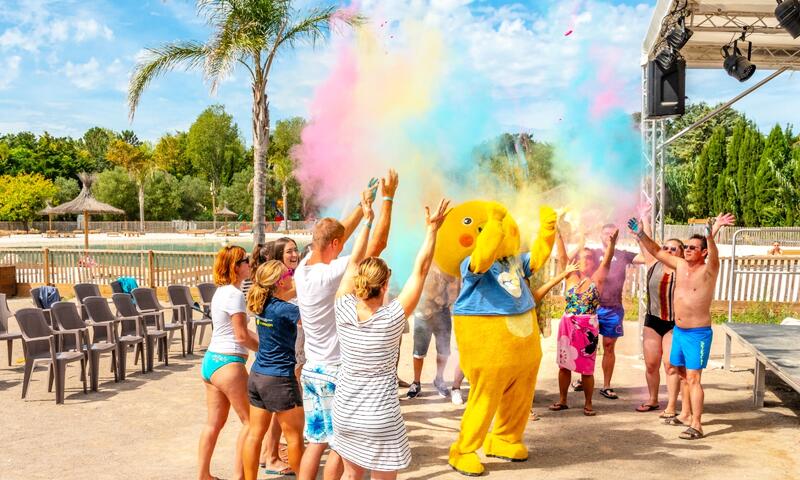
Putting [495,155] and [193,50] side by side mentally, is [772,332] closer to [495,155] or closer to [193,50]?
[495,155]

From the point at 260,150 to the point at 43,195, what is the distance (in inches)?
1748

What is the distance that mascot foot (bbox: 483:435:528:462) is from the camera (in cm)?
491

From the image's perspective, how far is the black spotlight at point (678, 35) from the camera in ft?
25.0

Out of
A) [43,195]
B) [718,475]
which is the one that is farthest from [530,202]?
[43,195]

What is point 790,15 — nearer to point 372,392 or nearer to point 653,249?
point 653,249

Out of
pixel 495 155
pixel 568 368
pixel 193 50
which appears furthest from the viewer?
pixel 193 50

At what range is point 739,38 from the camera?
9.02 meters

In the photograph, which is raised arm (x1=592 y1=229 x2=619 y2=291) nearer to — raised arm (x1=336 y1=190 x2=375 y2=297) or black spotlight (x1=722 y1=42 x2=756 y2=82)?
raised arm (x1=336 y1=190 x2=375 y2=297)

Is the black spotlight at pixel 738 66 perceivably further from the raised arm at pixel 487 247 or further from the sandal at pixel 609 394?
the raised arm at pixel 487 247

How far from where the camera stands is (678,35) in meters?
7.66

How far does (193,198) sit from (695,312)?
5886 cm

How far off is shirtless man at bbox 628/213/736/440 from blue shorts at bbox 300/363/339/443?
10.8 feet

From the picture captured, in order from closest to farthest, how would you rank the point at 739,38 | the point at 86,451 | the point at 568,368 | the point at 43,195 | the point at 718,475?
the point at 718,475 → the point at 86,451 → the point at 568,368 → the point at 739,38 → the point at 43,195

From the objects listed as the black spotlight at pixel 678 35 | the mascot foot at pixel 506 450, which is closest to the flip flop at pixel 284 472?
the mascot foot at pixel 506 450
